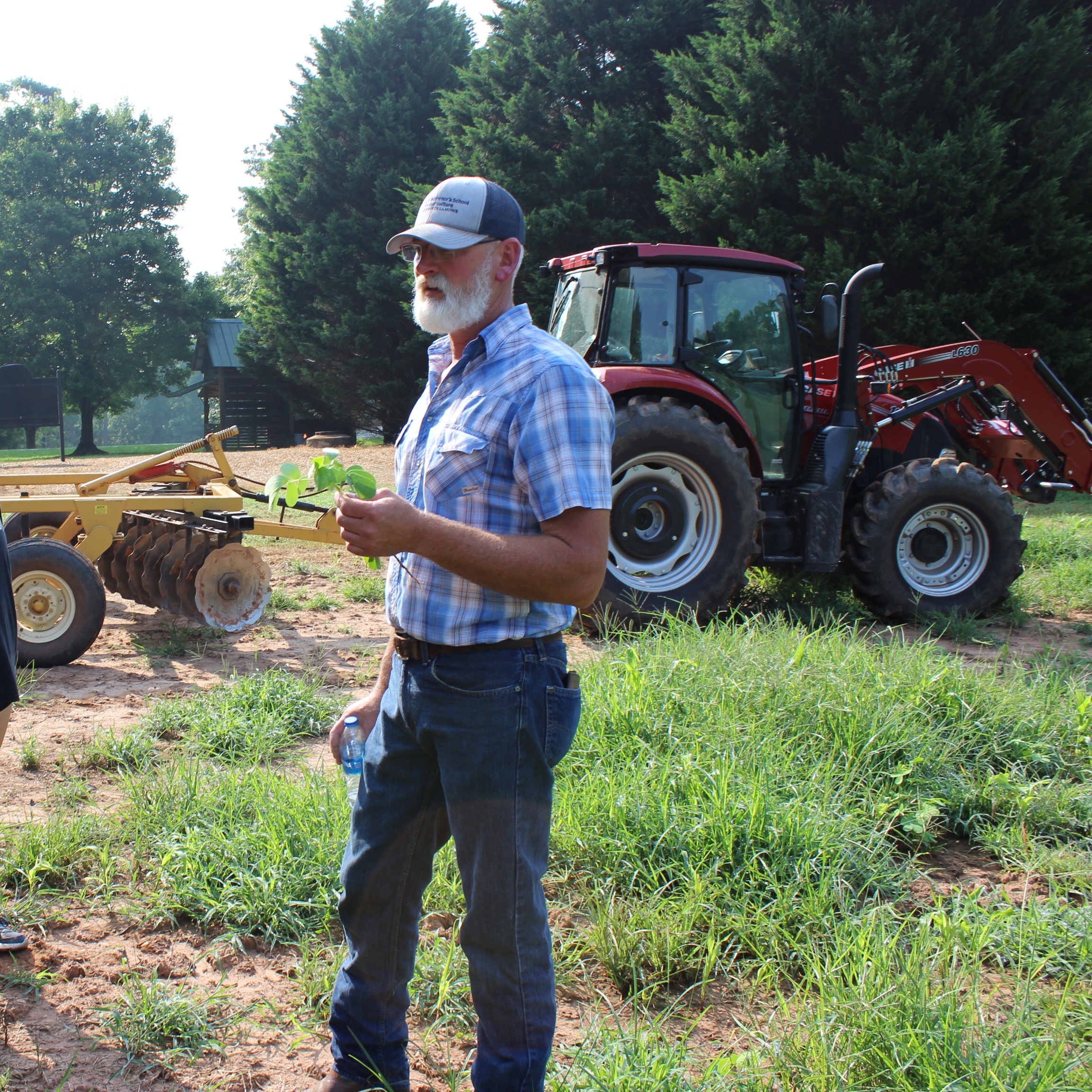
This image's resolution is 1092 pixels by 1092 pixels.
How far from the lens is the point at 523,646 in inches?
76.5

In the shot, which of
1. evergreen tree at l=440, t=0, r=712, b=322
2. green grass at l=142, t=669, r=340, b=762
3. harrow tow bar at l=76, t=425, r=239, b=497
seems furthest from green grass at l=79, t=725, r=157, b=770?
evergreen tree at l=440, t=0, r=712, b=322

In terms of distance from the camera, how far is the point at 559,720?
6.37 feet

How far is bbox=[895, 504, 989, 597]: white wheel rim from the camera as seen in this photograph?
6.96 metres

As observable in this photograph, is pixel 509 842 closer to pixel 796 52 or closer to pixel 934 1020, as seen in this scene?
pixel 934 1020

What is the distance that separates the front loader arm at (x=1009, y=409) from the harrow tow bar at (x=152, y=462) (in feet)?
15.4

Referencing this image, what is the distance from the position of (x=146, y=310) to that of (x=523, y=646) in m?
37.9

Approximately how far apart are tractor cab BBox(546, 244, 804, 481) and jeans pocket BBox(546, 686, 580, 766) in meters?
4.68

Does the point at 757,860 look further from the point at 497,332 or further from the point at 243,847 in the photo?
the point at 497,332

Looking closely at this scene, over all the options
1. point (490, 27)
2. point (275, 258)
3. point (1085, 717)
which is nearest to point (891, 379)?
point (1085, 717)

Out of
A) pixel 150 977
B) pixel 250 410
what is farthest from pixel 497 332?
pixel 250 410

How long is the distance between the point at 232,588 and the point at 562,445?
4889 millimetres

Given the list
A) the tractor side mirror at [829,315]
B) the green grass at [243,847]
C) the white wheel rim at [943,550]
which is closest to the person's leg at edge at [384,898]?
the green grass at [243,847]

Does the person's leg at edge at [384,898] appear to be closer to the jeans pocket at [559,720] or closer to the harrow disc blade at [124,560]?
the jeans pocket at [559,720]

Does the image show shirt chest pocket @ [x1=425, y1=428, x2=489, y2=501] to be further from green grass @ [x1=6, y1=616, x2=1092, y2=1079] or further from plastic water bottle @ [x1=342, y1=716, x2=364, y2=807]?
green grass @ [x1=6, y1=616, x2=1092, y2=1079]
